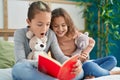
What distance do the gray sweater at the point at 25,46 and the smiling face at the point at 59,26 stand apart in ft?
0.25

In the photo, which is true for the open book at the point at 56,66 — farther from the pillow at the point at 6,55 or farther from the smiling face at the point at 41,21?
the pillow at the point at 6,55

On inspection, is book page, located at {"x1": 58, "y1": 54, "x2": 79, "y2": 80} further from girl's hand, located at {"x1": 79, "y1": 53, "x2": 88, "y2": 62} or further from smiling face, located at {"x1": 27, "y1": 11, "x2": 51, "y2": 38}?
girl's hand, located at {"x1": 79, "y1": 53, "x2": 88, "y2": 62}

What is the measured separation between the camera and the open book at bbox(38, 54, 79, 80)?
1.10m

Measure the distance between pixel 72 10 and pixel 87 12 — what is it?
0.23m

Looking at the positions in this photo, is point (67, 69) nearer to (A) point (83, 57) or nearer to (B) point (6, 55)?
(A) point (83, 57)

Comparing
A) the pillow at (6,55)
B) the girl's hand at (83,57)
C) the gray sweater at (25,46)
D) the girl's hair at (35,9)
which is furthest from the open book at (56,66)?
the pillow at (6,55)

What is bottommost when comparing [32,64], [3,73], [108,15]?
[3,73]

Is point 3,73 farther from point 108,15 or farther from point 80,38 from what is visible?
point 108,15

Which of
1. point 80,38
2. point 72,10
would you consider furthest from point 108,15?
point 80,38

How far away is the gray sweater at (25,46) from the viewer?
4.53 feet

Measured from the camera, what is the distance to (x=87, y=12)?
10.9 feet

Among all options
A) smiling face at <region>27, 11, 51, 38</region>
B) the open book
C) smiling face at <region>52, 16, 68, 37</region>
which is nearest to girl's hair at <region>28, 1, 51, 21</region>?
smiling face at <region>27, 11, 51, 38</region>

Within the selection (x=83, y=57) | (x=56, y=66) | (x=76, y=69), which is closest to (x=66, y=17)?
(x=83, y=57)

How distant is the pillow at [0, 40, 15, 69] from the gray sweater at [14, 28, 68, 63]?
554mm
